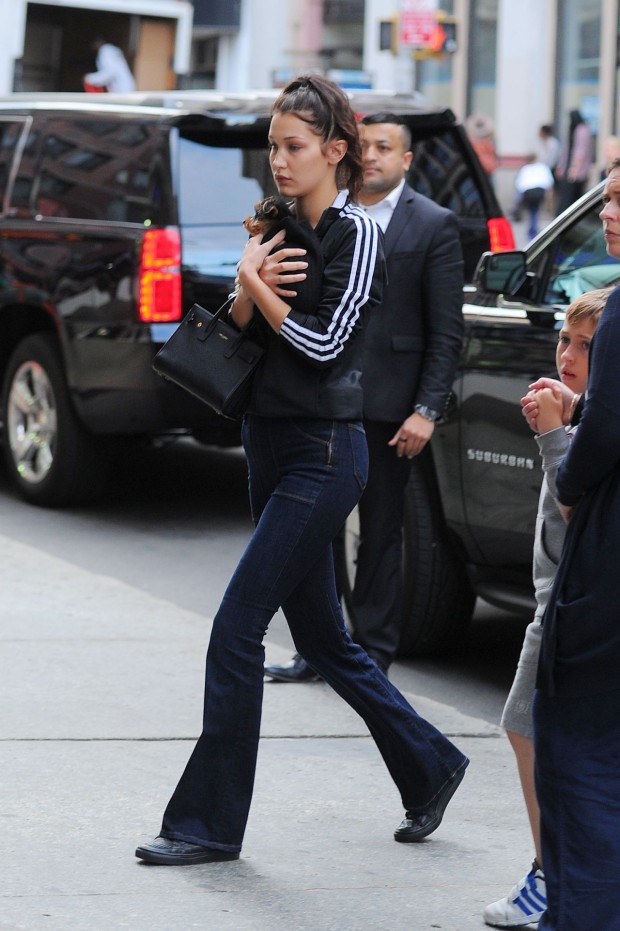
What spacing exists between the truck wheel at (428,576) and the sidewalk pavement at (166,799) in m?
0.45

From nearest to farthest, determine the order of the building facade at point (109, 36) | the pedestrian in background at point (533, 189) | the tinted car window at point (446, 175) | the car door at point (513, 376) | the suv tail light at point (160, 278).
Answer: the car door at point (513, 376)
the suv tail light at point (160, 278)
the tinted car window at point (446, 175)
the building facade at point (109, 36)
the pedestrian in background at point (533, 189)

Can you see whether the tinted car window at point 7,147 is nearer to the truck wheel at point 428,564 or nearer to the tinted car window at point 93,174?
the tinted car window at point 93,174

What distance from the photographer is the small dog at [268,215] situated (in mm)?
4098

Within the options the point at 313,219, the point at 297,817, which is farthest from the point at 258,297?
the point at 297,817

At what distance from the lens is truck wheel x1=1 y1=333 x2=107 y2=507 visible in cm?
875

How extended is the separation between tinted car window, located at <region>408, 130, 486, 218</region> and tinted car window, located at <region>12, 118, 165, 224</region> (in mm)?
1393

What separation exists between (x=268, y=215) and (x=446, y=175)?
5.06 m

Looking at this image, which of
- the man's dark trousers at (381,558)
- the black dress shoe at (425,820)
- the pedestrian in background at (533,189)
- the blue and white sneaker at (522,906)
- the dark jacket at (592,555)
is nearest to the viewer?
the dark jacket at (592,555)

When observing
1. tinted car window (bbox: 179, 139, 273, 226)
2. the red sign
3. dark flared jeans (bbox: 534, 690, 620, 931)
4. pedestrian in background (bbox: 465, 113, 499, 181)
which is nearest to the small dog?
dark flared jeans (bbox: 534, 690, 620, 931)

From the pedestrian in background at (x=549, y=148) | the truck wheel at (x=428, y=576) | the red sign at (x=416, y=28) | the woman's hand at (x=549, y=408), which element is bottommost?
the truck wheel at (x=428, y=576)

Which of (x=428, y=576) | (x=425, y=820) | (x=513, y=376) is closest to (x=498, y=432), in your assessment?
(x=513, y=376)

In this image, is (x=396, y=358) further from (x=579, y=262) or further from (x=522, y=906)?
(x=522, y=906)

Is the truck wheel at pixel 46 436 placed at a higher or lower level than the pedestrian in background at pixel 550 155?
lower

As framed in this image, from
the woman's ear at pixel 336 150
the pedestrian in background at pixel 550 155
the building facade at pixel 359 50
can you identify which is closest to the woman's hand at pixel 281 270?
the woman's ear at pixel 336 150
